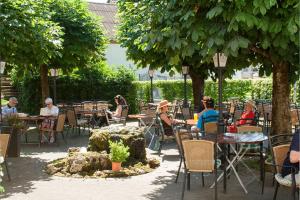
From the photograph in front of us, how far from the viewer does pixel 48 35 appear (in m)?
10.5

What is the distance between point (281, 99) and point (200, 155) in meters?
3.26

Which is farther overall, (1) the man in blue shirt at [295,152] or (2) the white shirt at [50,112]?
(2) the white shirt at [50,112]

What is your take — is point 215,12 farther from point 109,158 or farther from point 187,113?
point 187,113

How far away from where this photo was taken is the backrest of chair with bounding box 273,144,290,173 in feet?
19.3

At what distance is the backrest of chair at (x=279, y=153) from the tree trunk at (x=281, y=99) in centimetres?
Result: 305

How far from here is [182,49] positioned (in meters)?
6.30

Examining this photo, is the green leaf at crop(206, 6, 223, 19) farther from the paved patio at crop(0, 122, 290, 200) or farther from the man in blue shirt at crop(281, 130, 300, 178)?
the paved patio at crop(0, 122, 290, 200)

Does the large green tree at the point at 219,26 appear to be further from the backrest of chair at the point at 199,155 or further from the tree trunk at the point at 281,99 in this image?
the backrest of chair at the point at 199,155

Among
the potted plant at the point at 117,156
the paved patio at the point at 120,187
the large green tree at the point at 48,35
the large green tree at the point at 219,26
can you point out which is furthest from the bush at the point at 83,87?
the large green tree at the point at 219,26

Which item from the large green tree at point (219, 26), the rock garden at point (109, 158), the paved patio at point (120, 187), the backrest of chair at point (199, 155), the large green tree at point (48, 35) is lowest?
the paved patio at point (120, 187)

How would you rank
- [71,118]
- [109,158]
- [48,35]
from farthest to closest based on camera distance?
[71,118] < [48,35] < [109,158]

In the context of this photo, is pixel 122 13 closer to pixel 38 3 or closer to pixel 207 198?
pixel 38 3

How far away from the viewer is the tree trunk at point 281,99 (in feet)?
28.9

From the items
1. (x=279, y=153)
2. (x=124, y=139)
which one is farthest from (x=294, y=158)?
(x=124, y=139)
